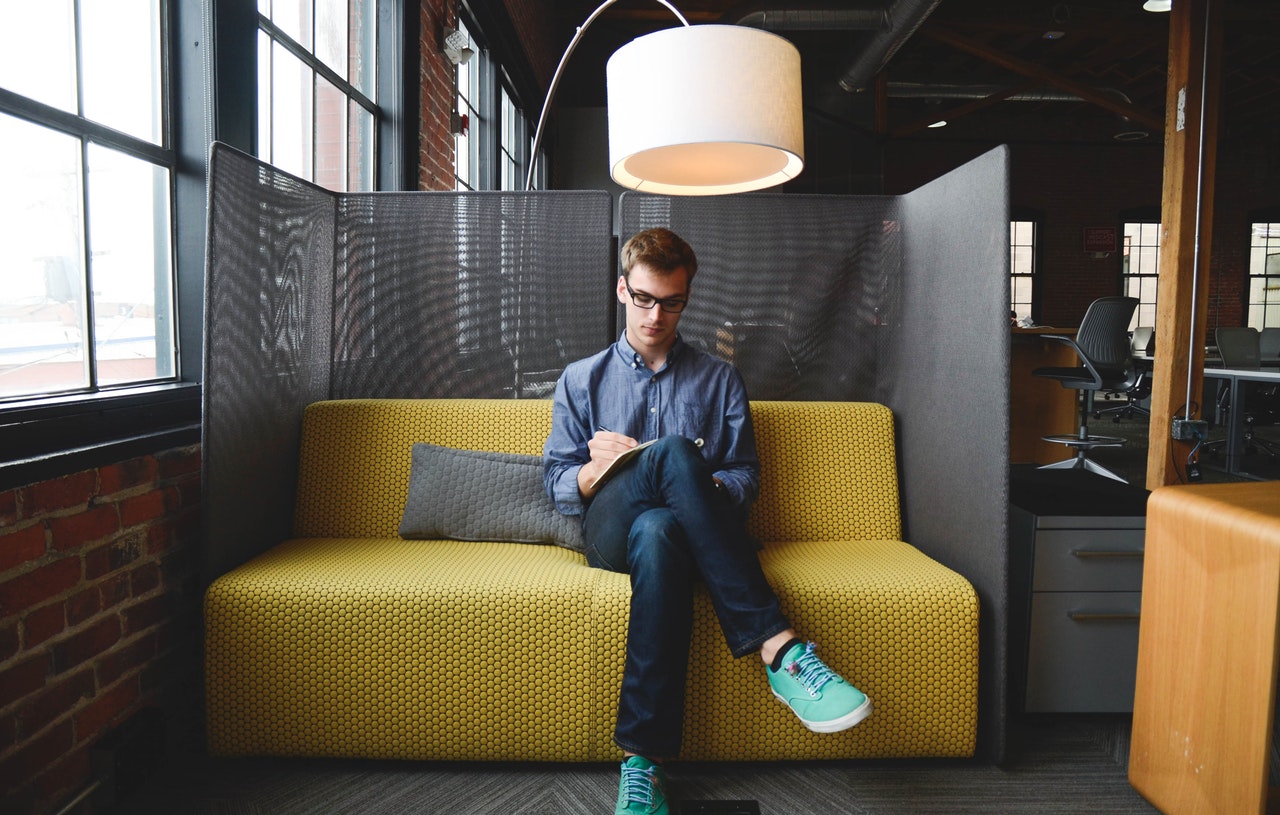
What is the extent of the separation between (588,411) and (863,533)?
80 centimetres

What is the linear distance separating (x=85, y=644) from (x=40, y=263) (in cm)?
70

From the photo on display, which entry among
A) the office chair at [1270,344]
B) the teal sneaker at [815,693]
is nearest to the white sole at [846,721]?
the teal sneaker at [815,693]

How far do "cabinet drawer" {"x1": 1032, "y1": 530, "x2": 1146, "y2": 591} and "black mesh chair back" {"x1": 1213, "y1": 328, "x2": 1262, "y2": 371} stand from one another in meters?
5.23

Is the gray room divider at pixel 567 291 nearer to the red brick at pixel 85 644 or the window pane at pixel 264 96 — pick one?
the window pane at pixel 264 96

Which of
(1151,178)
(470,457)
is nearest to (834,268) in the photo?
(470,457)

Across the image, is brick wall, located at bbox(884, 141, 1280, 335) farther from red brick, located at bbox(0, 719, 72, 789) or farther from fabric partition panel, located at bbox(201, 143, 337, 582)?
red brick, located at bbox(0, 719, 72, 789)

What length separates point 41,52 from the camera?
1454 mm

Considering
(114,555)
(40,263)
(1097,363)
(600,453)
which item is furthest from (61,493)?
(1097,363)

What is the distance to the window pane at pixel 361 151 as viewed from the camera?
2914 mm

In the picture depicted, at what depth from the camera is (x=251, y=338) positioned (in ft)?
6.28

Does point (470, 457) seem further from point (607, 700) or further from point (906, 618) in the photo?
point (906, 618)

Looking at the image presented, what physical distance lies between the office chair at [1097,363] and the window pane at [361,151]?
13.6ft

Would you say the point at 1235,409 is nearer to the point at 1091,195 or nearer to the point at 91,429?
the point at 91,429

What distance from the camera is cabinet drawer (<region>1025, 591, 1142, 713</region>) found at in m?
1.87
